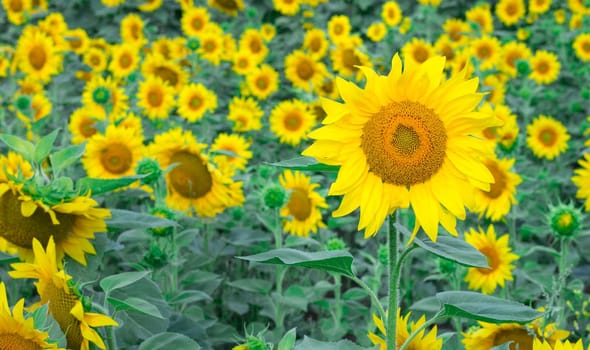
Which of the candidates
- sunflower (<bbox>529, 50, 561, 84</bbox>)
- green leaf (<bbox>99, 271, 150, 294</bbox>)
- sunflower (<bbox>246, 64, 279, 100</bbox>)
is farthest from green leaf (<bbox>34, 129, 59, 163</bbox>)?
sunflower (<bbox>529, 50, 561, 84</bbox>)

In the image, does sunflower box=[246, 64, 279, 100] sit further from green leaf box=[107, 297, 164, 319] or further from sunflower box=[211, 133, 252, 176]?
green leaf box=[107, 297, 164, 319]

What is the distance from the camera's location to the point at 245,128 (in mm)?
3320

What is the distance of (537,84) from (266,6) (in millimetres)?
2371

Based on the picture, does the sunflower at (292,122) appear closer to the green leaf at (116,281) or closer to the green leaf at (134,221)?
the green leaf at (134,221)

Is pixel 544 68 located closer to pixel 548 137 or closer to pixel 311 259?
pixel 548 137

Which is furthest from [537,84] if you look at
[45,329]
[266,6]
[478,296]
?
[45,329]

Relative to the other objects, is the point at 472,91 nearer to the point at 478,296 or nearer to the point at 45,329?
the point at 478,296

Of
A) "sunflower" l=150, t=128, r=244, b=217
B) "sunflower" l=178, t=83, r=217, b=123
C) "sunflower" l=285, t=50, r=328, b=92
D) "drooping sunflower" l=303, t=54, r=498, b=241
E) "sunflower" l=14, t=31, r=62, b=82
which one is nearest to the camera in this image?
"drooping sunflower" l=303, t=54, r=498, b=241

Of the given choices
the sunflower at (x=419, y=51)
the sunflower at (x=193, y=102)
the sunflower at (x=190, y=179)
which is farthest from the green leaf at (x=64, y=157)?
the sunflower at (x=419, y=51)

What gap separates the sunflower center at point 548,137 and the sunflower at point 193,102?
5.25 feet

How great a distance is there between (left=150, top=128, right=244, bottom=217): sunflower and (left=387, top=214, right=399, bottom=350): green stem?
112 centimetres

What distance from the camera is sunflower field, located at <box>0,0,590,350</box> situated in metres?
1.18

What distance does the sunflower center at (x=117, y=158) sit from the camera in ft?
8.16

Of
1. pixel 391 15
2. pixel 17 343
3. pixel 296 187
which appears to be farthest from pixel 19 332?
pixel 391 15
